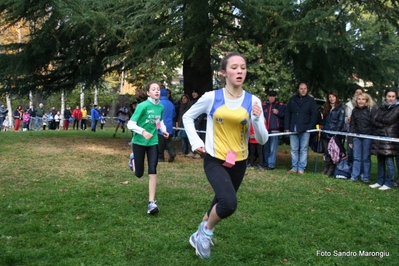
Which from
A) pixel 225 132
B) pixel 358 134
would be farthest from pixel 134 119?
pixel 358 134

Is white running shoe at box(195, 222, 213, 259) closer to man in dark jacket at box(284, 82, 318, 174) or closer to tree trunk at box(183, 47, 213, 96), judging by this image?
man in dark jacket at box(284, 82, 318, 174)

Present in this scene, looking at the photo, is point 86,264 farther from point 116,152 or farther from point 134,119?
point 116,152

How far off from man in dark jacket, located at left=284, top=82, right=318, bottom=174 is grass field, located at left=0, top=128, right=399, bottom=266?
88 cm

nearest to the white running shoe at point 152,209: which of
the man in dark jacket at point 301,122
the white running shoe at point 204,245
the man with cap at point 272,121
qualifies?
the white running shoe at point 204,245

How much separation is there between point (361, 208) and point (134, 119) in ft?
12.7

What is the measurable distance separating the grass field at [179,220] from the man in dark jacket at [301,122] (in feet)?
2.90

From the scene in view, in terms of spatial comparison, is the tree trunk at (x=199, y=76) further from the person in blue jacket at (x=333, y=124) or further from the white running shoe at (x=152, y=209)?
the white running shoe at (x=152, y=209)

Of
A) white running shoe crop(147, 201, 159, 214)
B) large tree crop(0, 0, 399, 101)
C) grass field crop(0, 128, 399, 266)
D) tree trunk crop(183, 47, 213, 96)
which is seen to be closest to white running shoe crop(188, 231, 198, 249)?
grass field crop(0, 128, 399, 266)

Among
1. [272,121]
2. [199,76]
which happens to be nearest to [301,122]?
[272,121]

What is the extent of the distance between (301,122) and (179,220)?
17.5 ft

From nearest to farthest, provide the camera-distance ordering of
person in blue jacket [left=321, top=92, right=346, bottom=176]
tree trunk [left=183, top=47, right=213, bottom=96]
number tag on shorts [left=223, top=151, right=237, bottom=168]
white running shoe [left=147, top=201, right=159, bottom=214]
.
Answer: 1. number tag on shorts [left=223, top=151, right=237, bottom=168]
2. white running shoe [left=147, top=201, right=159, bottom=214]
3. person in blue jacket [left=321, top=92, right=346, bottom=176]
4. tree trunk [left=183, top=47, right=213, bottom=96]

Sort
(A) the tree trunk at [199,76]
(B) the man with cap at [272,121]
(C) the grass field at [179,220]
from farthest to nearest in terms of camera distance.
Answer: (A) the tree trunk at [199,76] → (B) the man with cap at [272,121] → (C) the grass field at [179,220]

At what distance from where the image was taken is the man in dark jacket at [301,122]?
10425mm

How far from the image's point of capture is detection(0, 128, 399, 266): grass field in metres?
4.82
